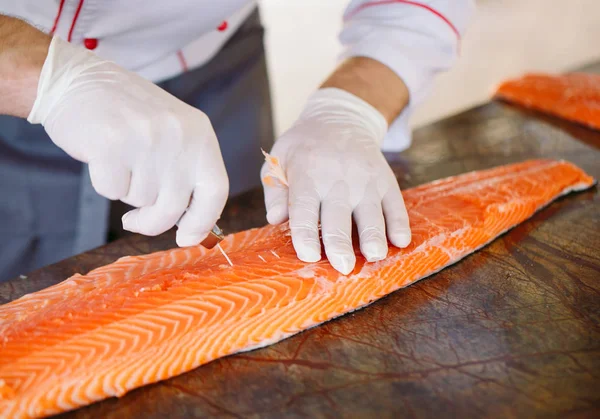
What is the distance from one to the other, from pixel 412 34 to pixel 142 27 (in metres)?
1.31

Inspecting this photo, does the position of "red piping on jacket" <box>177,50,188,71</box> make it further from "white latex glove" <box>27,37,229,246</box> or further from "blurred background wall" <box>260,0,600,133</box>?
"blurred background wall" <box>260,0,600,133</box>

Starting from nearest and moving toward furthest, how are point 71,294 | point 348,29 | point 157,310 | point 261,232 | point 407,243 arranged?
point 157,310, point 71,294, point 407,243, point 261,232, point 348,29

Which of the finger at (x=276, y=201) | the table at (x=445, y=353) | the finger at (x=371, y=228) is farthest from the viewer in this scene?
the finger at (x=276, y=201)

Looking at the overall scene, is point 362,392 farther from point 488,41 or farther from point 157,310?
point 488,41

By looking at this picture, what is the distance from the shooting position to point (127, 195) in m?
1.91

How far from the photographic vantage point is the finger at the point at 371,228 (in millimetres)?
2039

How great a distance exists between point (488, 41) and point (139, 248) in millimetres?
7200

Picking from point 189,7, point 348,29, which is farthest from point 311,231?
point 348,29

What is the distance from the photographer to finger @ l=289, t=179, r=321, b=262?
2023 millimetres

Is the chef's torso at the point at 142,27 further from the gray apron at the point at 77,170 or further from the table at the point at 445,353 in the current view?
the table at the point at 445,353

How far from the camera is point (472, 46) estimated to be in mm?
8180

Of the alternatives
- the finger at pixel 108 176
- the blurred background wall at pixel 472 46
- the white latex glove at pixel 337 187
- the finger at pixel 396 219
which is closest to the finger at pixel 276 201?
the white latex glove at pixel 337 187

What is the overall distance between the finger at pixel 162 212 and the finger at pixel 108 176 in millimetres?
117

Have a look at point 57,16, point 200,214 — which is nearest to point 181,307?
point 200,214
